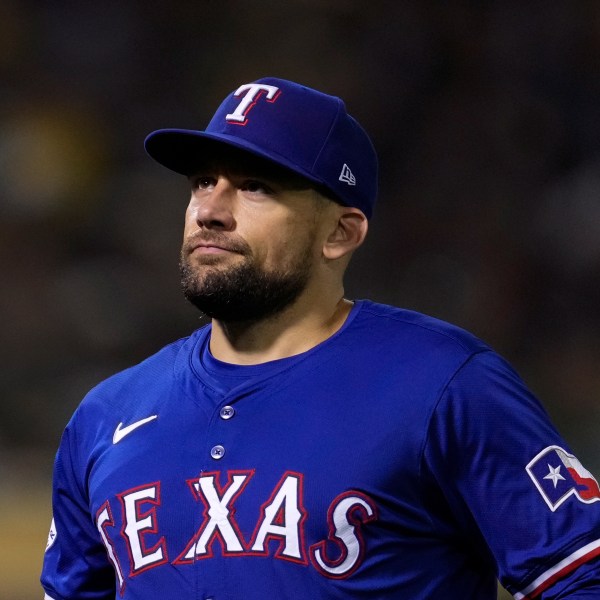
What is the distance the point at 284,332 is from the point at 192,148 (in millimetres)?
407

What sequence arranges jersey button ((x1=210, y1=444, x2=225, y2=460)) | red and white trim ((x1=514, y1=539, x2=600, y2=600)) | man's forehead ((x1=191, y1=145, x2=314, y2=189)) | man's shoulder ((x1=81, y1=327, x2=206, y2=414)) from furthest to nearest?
man's shoulder ((x1=81, y1=327, x2=206, y2=414))
man's forehead ((x1=191, y1=145, x2=314, y2=189))
jersey button ((x1=210, y1=444, x2=225, y2=460))
red and white trim ((x1=514, y1=539, x2=600, y2=600))

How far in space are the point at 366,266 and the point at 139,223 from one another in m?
1.30

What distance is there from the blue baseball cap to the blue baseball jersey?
0.30m

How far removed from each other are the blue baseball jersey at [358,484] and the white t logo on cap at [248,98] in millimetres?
459

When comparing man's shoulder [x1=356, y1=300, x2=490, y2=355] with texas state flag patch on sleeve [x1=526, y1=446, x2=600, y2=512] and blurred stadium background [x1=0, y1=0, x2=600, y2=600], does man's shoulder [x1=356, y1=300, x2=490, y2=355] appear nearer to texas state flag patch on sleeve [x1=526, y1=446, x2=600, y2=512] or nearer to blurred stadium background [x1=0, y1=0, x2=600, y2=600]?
texas state flag patch on sleeve [x1=526, y1=446, x2=600, y2=512]

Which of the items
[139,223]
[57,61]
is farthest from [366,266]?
[57,61]

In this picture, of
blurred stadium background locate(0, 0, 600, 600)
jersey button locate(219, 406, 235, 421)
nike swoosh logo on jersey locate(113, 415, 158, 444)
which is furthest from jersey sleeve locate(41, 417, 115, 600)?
blurred stadium background locate(0, 0, 600, 600)

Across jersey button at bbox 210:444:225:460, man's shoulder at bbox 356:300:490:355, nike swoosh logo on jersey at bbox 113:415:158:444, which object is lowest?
nike swoosh logo on jersey at bbox 113:415:158:444

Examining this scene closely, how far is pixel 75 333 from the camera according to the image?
6.16m

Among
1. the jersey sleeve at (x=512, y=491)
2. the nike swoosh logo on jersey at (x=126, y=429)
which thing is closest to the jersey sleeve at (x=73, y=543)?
the nike swoosh logo on jersey at (x=126, y=429)

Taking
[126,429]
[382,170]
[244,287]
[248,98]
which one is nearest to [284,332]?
[244,287]

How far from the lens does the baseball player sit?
194cm

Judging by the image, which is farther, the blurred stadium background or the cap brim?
the blurred stadium background

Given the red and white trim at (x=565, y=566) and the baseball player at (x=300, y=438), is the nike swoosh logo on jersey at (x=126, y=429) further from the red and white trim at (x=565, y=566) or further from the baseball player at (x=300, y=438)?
the red and white trim at (x=565, y=566)
